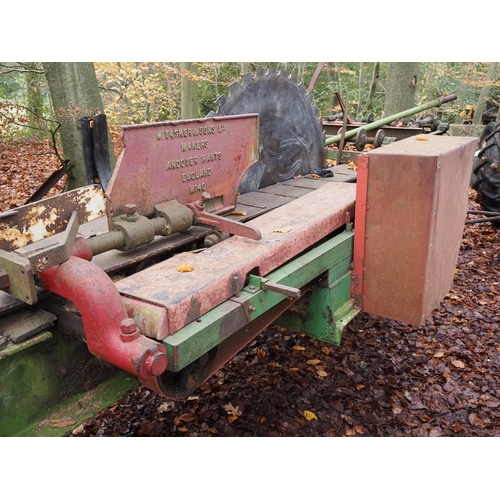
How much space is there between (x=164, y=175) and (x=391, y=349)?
2.44 meters

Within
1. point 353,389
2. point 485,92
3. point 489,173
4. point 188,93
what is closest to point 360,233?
point 353,389

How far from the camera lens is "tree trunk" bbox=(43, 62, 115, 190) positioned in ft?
15.4

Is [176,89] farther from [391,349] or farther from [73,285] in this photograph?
[73,285]

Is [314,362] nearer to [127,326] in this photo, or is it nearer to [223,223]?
[223,223]

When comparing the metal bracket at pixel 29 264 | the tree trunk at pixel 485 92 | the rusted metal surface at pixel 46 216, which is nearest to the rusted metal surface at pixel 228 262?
the metal bracket at pixel 29 264

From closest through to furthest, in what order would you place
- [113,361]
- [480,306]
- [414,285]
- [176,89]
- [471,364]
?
[113,361]
[414,285]
[471,364]
[480,306]
[176,89]

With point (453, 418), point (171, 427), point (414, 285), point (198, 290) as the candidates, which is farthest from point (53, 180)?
point (453, 418)

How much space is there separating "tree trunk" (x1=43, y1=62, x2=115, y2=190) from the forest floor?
2.52 m

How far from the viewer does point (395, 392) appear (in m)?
3.38

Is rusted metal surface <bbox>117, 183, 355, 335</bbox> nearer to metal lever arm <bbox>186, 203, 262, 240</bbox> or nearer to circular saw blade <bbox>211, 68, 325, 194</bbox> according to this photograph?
metal lever arm <bbox>186, 203, 262, 240</bbox>

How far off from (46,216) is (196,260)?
0.68 m

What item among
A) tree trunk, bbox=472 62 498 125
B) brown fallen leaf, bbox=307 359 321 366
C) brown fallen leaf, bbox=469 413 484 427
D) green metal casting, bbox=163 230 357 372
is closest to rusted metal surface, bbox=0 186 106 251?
green metal casting, bbox=163 230 357 372

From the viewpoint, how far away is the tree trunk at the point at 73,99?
15.4 feet

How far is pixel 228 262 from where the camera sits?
7.13 ft
